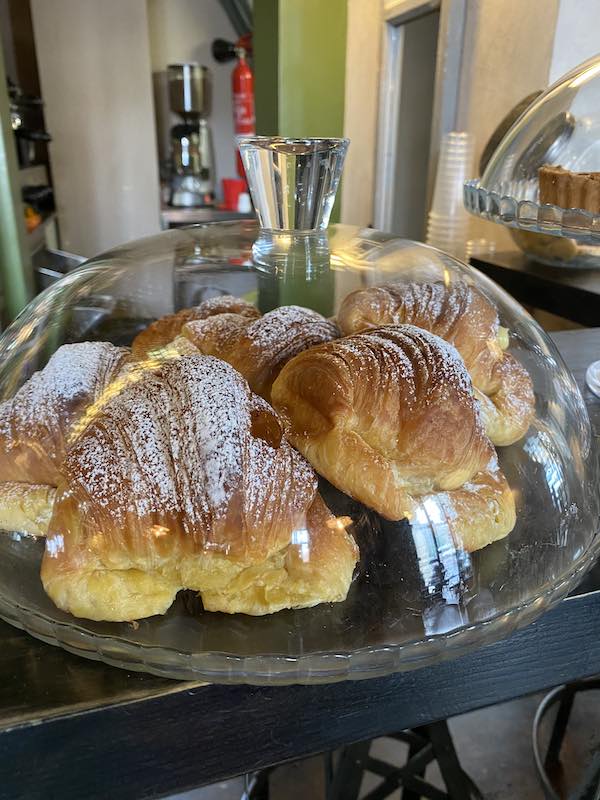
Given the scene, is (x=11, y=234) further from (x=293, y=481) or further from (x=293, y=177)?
(x=293, y=481)

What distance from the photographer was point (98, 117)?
303cm

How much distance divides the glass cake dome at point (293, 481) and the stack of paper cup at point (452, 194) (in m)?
1.37

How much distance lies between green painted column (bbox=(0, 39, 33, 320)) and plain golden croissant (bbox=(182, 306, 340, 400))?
4.81 ft

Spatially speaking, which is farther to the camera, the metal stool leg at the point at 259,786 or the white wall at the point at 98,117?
the white wall at the point at 98,117

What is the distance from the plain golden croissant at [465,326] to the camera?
1.66 ft

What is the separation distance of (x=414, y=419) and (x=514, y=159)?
725mm

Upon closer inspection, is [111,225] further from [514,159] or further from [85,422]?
[85,422]

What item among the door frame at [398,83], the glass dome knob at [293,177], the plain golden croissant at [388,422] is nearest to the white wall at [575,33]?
the door frame at [398,83]

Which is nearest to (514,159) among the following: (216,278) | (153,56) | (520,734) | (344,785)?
(216,278)

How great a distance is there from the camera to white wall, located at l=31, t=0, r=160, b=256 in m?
2.89

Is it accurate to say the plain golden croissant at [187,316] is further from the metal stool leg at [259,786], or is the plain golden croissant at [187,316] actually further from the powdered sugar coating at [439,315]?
the metal stool leg at [259,786]

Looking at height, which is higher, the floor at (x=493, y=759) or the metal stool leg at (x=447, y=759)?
the metal stool leg at (x=447, y=759)

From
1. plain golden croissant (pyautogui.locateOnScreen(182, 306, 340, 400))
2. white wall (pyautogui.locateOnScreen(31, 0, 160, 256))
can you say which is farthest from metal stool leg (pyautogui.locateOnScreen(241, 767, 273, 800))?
white wall (pyautogui.locateOnScreen(31, 0, 160, 256))

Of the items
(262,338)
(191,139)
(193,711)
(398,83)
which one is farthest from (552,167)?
(191,139)
